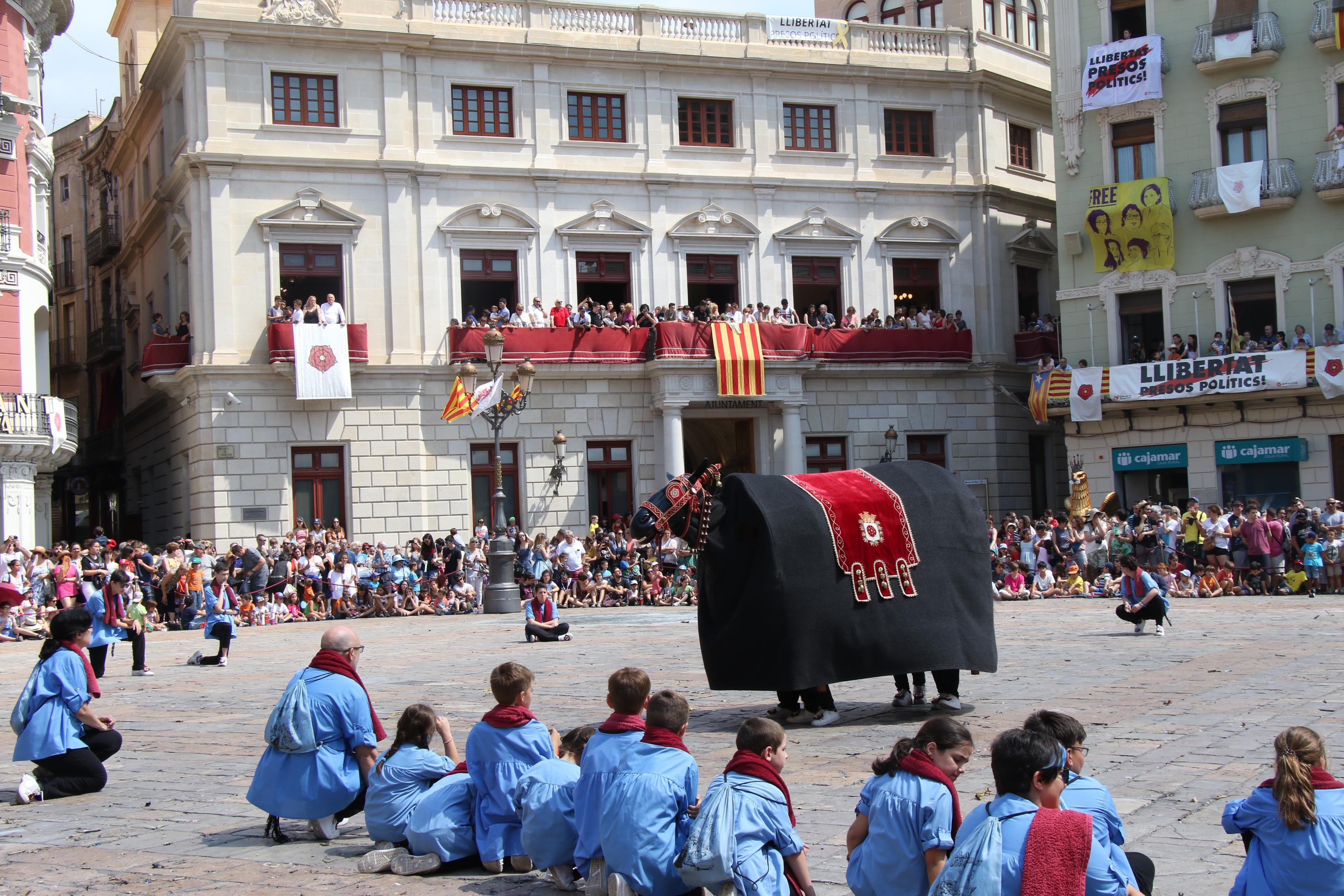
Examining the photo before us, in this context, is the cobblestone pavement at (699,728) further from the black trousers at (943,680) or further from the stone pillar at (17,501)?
the stone pillar at (17,501)

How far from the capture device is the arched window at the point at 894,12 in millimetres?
41188

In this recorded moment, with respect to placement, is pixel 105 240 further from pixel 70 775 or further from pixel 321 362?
pixel 70 775

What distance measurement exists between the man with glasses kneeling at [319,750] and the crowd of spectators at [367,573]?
Answer: 1822cm

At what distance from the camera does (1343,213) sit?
32281mm

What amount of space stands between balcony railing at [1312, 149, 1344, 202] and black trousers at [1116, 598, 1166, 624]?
60.3 ft

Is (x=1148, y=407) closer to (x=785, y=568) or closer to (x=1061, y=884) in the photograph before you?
(x=785, y=568)

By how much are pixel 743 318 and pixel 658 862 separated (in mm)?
29633

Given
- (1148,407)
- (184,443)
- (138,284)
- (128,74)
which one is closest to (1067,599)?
(1148,407)

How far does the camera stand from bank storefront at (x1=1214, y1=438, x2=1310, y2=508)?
3266 cm

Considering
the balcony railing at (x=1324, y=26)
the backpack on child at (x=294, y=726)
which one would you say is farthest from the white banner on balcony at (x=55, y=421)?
the balcony railing at (x=1324, y=26)

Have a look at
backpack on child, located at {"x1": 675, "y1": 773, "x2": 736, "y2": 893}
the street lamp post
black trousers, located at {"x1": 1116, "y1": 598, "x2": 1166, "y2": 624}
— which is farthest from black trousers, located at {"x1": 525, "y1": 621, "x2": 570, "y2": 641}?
backpack on child, located at {"x1": 675, "y1": 773, "x2": 736, "y2": 893}

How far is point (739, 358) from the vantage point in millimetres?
34969

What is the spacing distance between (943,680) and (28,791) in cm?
702

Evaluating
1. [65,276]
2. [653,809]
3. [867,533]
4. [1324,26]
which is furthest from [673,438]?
[65,276]
